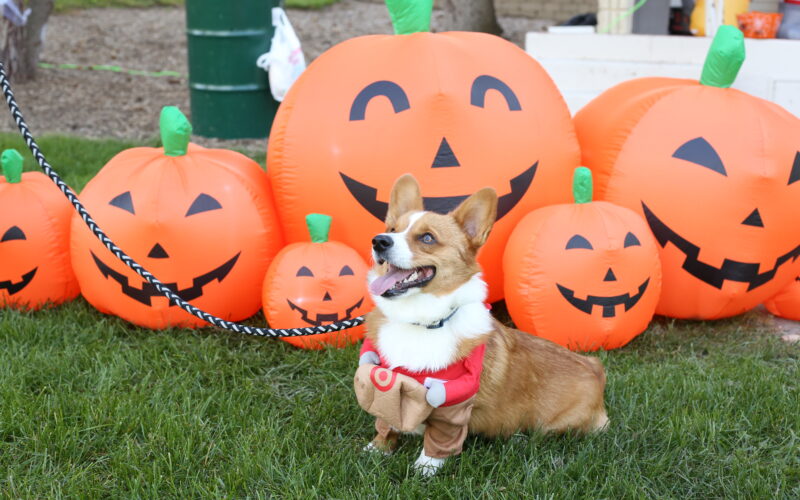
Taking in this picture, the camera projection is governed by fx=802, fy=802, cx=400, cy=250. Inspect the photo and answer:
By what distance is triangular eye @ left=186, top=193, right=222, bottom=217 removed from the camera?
12.7 ft

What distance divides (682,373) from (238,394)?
1.96m

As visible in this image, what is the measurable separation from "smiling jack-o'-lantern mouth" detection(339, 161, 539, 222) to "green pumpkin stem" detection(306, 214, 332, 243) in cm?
19

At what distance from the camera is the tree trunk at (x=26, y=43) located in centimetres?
891

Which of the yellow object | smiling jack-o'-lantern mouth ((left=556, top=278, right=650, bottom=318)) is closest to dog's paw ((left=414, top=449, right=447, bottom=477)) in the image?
smiling jack-o'-lantern mouth ((left=556, top=278, right=650, bottom=318))

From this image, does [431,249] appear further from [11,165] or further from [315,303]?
[11,165]

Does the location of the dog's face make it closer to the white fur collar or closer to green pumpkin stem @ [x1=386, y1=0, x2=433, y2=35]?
the white fur collar

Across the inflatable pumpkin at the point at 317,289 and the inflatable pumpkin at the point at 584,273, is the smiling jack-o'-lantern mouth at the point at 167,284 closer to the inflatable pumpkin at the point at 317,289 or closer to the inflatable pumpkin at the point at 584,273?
the inflatable pumpkin at the point at 317,289

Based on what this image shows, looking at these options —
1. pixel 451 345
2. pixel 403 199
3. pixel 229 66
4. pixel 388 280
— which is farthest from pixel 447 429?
pixel 229 66

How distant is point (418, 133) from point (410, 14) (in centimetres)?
67

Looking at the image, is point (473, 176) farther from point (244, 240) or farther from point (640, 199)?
point (244, 240)

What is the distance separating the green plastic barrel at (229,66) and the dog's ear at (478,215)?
16.4 feet

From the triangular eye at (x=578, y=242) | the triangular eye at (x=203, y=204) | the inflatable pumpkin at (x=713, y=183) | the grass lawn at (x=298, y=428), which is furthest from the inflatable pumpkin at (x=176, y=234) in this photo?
the inflatable pumpkin at (x=713, y=183)

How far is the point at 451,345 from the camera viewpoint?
9.07 ft

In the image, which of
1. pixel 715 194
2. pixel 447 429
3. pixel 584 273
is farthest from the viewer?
pixel 715 194
